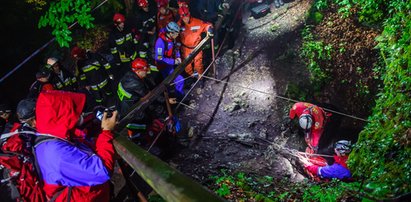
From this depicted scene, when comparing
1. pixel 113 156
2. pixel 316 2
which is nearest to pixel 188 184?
pixel 113 156

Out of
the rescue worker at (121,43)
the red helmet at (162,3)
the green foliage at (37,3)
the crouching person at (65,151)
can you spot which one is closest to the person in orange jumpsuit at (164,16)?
the red helmet at (162,3)

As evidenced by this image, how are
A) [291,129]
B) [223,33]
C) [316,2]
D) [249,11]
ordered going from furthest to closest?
[249,11]
[223,33]
[316,2]
[291,129]

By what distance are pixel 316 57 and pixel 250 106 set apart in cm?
240

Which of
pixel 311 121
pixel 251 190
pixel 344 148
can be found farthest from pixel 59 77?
pixel 344 148

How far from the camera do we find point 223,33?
10.4 metres

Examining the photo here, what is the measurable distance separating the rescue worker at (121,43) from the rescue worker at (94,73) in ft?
2.82

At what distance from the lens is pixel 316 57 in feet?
26.9

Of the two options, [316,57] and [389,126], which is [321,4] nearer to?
[316,57]

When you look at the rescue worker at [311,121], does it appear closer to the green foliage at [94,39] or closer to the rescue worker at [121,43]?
the rescue worker at [121,43]

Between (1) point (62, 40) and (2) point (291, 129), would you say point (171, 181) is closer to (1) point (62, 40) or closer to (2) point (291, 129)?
(2) point (291, 129)

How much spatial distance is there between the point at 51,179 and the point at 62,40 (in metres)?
6.66

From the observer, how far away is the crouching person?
281cm

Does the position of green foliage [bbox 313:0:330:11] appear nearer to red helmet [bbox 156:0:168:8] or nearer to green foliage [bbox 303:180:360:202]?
red helmet [bbox 156:0:168:8]

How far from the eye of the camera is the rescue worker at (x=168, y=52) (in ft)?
26.4
